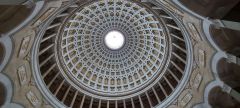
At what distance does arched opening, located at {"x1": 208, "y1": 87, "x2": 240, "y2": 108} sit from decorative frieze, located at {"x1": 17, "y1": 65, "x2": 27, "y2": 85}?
45.4 feet

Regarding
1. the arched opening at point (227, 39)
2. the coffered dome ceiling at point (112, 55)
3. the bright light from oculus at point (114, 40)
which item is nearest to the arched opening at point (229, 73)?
the arched opening at point (227, 39)

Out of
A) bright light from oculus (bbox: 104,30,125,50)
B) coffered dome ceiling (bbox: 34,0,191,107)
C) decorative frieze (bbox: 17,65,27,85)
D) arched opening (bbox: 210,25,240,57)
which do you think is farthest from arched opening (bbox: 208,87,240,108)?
bright light from oculus (bbox: 104,30,125,50)

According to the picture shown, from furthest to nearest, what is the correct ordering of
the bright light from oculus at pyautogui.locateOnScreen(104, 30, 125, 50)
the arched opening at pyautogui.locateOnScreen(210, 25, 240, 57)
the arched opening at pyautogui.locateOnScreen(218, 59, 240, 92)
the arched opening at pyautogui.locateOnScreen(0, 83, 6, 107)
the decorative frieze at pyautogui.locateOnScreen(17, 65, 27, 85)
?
the bright light from oculus at pyautogui.locateOnScreen(104, 30, 125, 50)
the decorative frieze at pyautogui.locateOnScreen(17, 65, 27, 85)
the arched opening at pyautogui.locateOnScreen(0, 83, 6, 107)
the arched opening at pyautogui.locateOnScreen(218, 59, 240, 92)
the arched opening at pyautogui.locateOnScreen(210, 25, 240, 57)

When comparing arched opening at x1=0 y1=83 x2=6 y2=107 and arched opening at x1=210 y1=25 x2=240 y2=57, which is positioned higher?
arched opening at x1=210 y1=25 x2=240 y2=57

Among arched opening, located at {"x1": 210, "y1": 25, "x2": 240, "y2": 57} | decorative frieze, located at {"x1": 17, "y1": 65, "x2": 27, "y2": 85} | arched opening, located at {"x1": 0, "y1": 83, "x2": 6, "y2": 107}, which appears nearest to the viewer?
arched opening, located at {"x1": 210, "y1": 25, "x2": 240, "y2": 57}

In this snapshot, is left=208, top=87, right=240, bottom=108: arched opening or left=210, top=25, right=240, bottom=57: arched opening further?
left=208, top=87, right=240, bottom=108: arched opening

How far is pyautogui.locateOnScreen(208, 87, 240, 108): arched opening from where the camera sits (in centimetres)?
1521

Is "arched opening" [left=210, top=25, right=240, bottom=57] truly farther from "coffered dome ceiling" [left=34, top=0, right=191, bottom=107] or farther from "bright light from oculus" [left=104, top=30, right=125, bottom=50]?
"bright light from oculus" [left=104, top=30, right=125, bottom=50]

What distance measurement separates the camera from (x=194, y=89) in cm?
1930

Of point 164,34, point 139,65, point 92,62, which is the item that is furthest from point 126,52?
point 164,34

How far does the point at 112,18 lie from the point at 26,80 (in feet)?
42.5

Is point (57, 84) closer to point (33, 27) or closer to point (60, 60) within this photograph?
point (60, 60)

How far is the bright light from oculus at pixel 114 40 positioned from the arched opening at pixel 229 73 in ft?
51.6

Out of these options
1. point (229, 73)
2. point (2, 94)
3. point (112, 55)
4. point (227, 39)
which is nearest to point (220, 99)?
point (229, 73)
